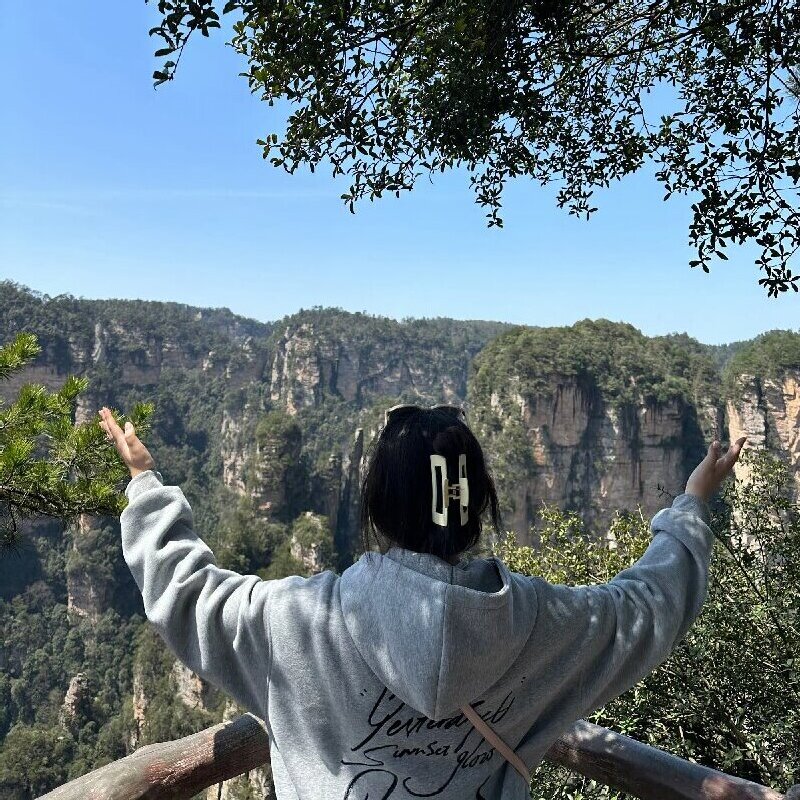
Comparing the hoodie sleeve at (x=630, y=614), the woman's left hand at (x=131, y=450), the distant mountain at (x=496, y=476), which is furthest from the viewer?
the distant mountain at (x=496, y=476)

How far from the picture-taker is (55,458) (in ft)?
8.82

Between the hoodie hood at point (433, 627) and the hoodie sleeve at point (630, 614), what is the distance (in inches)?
3.3

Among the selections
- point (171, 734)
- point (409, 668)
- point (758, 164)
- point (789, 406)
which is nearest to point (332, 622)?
point (409, 668)

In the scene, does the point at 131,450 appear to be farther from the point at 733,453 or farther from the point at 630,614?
the point at 733,453

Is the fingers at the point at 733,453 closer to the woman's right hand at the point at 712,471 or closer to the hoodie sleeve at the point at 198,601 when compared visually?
the woman's right hand at the point at 712,471

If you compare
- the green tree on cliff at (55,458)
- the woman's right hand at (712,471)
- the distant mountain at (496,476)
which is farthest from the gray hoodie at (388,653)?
the distant mountain at (496,476)

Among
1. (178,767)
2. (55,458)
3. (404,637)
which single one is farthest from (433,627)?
(55,458)

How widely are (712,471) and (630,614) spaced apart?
0.32 metres

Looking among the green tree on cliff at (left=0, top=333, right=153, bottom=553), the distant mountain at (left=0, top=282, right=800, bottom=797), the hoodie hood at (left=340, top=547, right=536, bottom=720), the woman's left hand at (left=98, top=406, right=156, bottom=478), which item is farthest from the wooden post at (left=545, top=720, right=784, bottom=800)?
the distant mountain at (left=0, top=282, right=800, bottom=797)

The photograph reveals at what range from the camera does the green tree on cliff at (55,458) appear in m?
2.62

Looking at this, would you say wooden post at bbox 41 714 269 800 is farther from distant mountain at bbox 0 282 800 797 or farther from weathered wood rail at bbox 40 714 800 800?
distant mountain at bbox 0 282 800 797

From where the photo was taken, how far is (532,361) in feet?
110

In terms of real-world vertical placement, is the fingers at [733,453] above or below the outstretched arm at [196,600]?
above

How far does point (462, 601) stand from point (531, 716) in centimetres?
23
